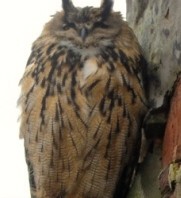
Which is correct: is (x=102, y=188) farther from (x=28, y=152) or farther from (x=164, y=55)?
(x=164, y=55)

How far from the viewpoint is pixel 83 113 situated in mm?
2744

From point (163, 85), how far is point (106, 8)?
787 millimetres

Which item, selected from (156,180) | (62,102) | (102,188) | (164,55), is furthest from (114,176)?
(164,55)

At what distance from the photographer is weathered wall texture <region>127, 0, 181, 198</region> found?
7.62 ft

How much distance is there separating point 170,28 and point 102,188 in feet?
3.02

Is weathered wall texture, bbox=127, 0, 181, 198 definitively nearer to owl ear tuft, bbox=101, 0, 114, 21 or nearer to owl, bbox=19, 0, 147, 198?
owl, bbox=19, 0, 147, 198

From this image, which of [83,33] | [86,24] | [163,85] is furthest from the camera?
[86,24]

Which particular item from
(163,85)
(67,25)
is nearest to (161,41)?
(163,85)

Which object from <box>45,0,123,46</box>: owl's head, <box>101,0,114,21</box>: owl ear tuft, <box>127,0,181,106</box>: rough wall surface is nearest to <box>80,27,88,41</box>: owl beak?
<box>45,0,123,46</box>: owl's head

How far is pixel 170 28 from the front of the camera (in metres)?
2.67

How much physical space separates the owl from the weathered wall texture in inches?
3.5

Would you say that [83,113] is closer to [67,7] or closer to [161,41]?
[161,41]

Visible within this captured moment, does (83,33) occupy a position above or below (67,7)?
below

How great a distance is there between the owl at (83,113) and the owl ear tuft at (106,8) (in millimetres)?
154
